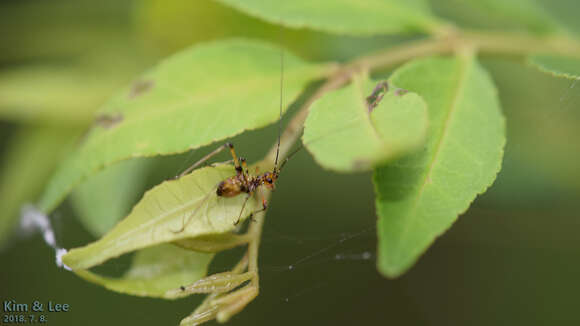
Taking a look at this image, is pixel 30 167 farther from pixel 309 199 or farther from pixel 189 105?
pixel 309 199

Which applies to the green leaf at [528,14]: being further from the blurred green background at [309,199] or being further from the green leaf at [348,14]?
the green leaf at [348,14]

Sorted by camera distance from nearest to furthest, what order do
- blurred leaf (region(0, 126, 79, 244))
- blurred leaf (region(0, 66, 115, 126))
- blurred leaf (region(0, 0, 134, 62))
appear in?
blurred leaf (region(0, 66, 115, 126)), blurred leaf (region(0, 126, 79, 244)), blurred leaf (region(0, 0, 134, 62))

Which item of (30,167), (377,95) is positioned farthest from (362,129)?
(30,167)

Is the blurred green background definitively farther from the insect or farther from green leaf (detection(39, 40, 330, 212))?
green leaf (detection(39, 40, 330, 212))

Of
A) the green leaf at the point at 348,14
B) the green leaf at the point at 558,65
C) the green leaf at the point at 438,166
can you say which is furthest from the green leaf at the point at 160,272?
the green leaf at the point at 558,65

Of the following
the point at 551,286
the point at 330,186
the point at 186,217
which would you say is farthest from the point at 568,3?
the point at 186,217

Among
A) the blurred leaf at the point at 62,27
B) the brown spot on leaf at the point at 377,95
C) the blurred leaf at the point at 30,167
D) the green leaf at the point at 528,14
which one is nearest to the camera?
the brown spot on leaf at the point at 377,95

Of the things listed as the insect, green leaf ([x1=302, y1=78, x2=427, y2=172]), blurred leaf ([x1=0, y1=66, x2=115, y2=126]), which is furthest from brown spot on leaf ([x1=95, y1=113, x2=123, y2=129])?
blurred leaf ([x1=0, y1=66, x2=115, y2=126])
